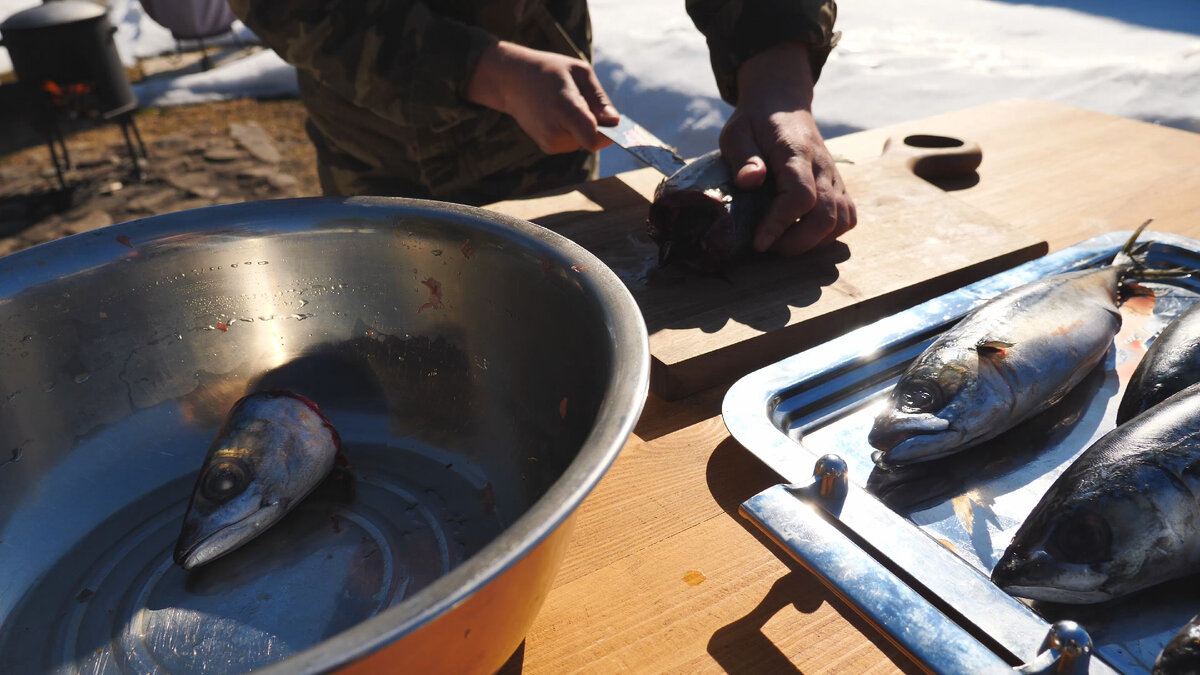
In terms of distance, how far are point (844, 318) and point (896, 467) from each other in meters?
0.56

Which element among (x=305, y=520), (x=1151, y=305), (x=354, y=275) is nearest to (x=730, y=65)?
(x=1151, y=305)

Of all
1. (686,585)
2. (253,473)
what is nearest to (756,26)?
(686,585)

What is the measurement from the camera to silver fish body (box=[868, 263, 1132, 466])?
3.59 ft

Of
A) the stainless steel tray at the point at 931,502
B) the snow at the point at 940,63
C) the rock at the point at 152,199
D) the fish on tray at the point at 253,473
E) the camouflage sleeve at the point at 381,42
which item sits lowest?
the rock at the point at 152,199

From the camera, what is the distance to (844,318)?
161 cm

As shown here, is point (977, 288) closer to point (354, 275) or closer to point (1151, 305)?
point (1151, 305)

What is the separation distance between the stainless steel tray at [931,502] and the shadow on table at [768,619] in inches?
2.7

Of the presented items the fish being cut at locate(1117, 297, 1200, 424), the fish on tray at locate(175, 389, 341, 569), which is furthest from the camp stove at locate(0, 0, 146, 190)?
the fish being cut at locate(1117, 297, 1200, 424)

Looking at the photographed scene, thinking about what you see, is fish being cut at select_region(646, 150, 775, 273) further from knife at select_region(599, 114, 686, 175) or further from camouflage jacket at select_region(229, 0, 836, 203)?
camouflage jacket at select_region(229, 0, 836, 203)

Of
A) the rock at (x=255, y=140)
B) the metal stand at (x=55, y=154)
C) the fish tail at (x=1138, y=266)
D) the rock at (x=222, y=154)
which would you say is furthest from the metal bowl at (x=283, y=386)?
the metal stand at (x=55, y=154)

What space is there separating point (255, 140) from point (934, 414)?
6.22m

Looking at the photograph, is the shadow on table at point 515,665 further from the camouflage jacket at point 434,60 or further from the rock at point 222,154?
the rock at point 222,154

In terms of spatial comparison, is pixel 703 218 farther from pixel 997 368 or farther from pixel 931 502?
pixel 931 502

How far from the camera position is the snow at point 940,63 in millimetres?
3496
